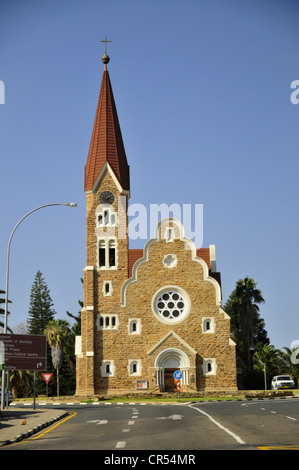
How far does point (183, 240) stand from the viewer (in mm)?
60906

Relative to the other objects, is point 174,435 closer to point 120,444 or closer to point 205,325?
point 120,444

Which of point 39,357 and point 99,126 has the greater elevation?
point 99,126

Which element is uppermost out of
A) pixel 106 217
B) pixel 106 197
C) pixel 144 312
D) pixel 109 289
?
pixel 106 197

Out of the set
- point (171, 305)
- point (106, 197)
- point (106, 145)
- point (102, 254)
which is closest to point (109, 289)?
point (102, 254)

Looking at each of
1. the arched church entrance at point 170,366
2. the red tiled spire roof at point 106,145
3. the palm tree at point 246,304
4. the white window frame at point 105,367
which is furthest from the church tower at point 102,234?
the palm tree at point 246,304

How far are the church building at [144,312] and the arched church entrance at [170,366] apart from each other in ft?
0.27

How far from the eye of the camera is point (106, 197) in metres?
62.2

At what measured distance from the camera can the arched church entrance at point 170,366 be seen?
57.9 metres

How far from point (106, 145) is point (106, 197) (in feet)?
16.6

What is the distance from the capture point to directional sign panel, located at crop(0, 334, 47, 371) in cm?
3481
